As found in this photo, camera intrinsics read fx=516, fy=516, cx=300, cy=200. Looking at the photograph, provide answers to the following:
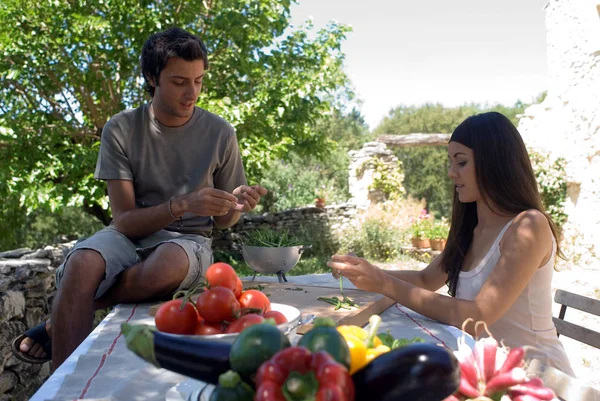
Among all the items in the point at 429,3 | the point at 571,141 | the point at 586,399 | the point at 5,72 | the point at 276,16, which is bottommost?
the point at 586,399

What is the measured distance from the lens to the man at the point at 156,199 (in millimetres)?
1915

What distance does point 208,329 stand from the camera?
1090mm

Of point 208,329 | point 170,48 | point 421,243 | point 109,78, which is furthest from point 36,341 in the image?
point 421,243

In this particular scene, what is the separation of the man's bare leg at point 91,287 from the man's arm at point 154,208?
0.73 feet

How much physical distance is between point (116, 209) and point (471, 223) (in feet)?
5.34

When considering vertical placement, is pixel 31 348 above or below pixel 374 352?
below

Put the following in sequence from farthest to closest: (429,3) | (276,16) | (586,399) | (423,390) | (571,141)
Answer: (429,3), (571,141), (276,16), (586,399), (423,390)

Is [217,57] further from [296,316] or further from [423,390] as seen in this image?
[423,390]

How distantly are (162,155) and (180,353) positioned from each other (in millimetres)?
1929

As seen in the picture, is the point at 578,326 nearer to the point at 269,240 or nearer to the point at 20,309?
the point at 269,240

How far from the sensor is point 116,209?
7.86 feet

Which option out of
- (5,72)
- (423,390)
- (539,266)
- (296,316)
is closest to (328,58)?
(5,72)

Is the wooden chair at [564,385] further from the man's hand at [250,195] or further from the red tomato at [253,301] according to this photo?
the man's hand at [250,195]

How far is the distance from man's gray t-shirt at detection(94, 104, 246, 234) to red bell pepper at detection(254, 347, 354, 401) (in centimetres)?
196
